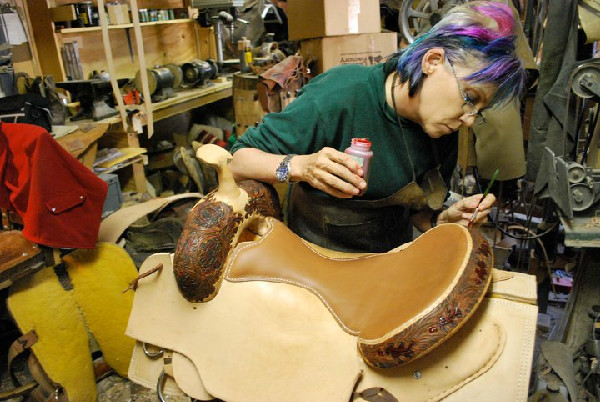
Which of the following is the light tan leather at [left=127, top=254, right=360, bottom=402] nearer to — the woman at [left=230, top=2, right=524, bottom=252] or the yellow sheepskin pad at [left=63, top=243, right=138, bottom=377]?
the woman at [left=230, top=2, right=524, bottom=252]

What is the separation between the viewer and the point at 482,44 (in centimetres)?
108

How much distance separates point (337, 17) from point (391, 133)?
1.99m

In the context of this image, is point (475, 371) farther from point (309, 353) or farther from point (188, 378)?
point (188, 378)

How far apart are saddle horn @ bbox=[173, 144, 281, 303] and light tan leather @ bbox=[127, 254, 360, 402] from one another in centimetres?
4

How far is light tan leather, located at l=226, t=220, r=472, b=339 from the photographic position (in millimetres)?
868

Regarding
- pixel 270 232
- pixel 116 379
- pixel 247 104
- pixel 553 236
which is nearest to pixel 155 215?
pixel 116 379

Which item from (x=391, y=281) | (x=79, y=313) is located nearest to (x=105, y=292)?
(x=79, y=313)

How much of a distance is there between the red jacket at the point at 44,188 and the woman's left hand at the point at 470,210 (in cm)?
137

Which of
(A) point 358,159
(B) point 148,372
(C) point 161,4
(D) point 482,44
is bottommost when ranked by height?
(B) point 148,372

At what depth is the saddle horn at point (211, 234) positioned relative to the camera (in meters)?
0.99

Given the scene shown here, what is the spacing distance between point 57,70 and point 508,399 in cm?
348

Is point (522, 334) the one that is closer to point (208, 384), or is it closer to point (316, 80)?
point (208, 384)

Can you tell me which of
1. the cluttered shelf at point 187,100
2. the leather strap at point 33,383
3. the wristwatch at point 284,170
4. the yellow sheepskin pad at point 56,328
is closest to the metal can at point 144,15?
the cluttered shelf at point 187,100

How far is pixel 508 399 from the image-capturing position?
0.82 m
